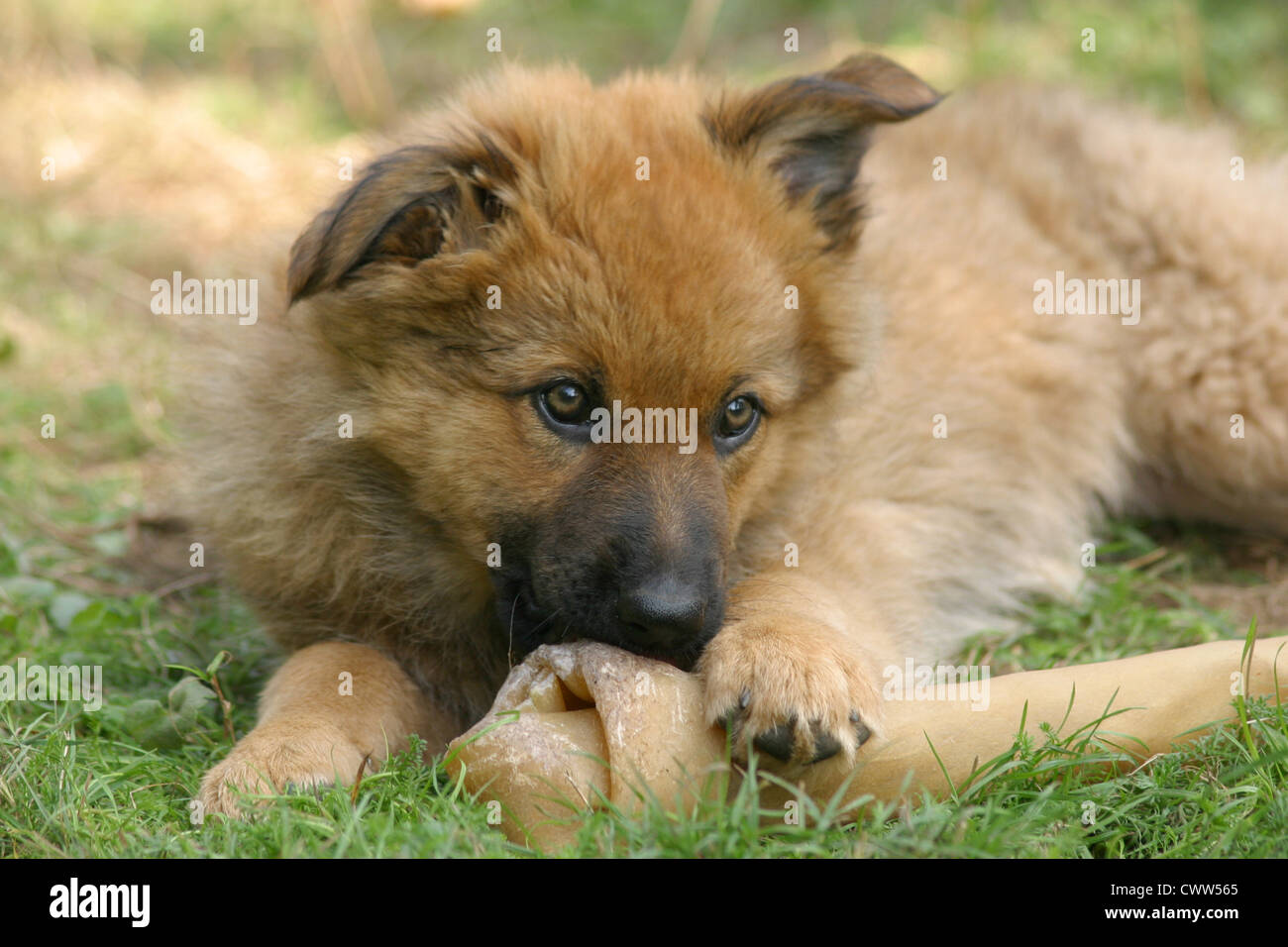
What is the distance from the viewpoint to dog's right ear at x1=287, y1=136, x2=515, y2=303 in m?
2.95

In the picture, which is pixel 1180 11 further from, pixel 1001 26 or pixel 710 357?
pixel 710 357

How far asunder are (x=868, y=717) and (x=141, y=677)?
226 cm

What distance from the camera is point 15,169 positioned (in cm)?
773

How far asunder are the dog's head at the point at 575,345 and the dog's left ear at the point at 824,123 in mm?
27

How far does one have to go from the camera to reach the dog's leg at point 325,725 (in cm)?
290

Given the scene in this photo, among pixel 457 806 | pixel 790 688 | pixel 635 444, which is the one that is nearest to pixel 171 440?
pixel 635 444

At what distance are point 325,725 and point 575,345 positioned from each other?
3.66ft

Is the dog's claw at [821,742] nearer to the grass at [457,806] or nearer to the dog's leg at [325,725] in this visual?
the grass at [457,806]

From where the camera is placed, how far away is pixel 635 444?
9.84ft

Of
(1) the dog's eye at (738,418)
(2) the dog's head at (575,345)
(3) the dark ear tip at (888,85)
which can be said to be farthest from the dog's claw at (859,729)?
(3) the dark ear tip at (888,85)

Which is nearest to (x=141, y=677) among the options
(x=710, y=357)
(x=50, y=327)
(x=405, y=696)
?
(x=405, y=696)

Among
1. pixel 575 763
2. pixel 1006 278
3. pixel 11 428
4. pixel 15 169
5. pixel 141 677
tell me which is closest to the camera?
pixel 575 763

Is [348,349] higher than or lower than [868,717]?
higher

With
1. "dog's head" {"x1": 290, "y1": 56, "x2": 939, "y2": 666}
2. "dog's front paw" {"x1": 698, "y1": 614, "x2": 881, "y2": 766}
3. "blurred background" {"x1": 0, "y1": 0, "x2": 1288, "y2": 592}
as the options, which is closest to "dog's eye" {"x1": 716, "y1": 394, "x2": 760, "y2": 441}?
"dog's head" {"x1": 290, "y1": 56, "x2": 939, "y2": 666}
